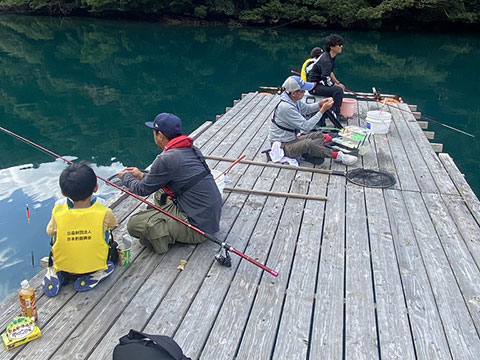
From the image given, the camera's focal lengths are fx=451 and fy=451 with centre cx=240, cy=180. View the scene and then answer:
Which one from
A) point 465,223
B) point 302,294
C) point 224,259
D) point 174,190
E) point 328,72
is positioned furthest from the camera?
point 328,72

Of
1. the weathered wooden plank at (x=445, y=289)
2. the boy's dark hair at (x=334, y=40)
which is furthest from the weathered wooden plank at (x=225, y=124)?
the weathered wooden plank at (x=445, y=289)

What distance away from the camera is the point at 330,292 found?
3.07 metres

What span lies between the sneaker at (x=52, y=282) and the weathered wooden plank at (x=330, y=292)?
1.65 metres

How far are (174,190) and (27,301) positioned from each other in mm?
1248

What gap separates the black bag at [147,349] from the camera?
76.4 inches

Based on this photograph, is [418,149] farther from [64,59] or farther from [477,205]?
[64,59]

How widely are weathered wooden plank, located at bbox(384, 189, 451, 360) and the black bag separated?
147 cm

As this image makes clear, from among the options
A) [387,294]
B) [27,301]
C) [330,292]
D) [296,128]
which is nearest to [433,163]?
[296,128]

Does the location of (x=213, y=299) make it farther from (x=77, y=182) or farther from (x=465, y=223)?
(x=465, y=223)

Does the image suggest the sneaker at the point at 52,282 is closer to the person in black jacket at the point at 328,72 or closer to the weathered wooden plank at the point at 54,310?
the weathered wooden plank at the point at 54,310

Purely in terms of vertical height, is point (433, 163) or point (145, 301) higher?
point (145, 301)

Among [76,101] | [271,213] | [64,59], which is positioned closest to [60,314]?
[271,213]

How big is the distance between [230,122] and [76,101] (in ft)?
24.6

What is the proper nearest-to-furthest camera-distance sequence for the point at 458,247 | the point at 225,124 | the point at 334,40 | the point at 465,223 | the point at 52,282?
the point at 52,282 → the point at 458,247 → the point at 465,223 → the point at 334,40 → the point at 225,124
